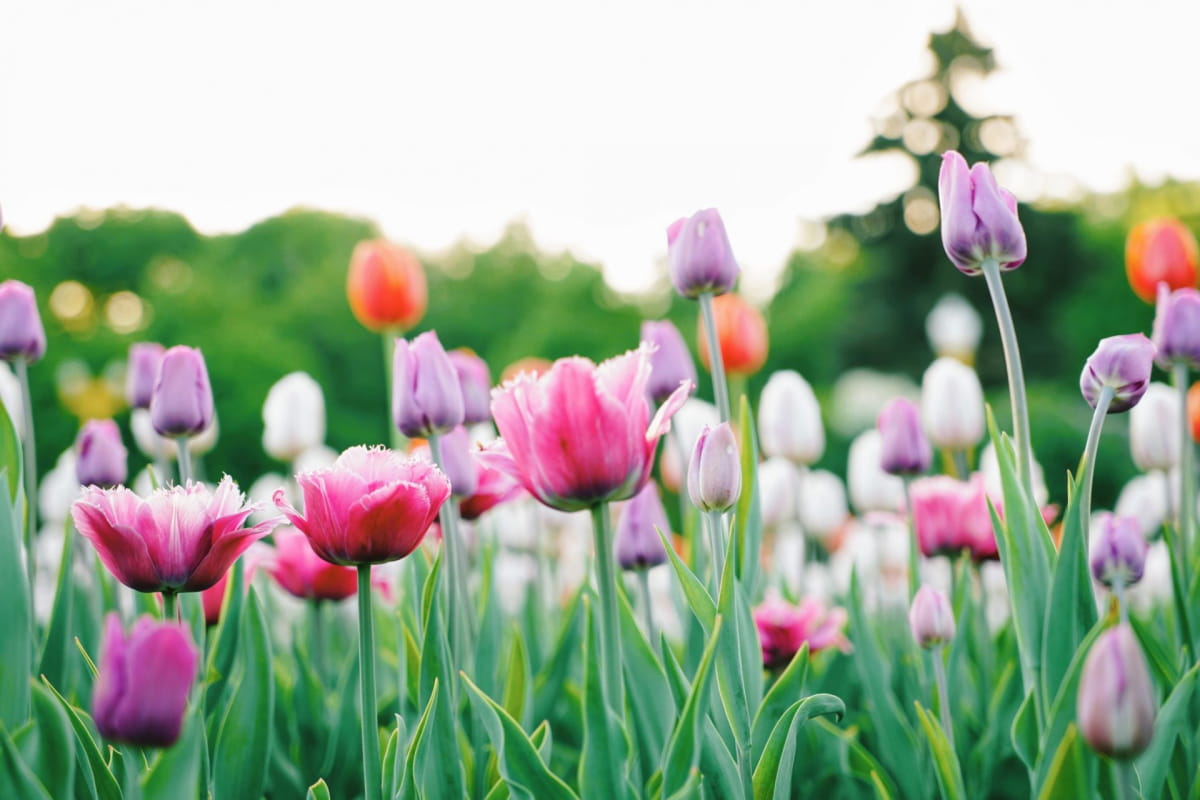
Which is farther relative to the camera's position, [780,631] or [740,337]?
[740,337]

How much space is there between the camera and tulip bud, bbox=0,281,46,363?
1.94 metres

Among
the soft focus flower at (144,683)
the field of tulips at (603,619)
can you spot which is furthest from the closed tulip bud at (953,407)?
the soft focus flower at (144,683)

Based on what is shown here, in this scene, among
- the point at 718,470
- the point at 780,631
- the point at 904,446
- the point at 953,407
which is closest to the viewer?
the point at 718,470

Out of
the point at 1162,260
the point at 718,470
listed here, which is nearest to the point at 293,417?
the point at 718,470

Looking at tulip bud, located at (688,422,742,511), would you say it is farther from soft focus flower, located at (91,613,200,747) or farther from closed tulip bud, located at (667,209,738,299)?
soft focus flower, located at (91,613,200,747)

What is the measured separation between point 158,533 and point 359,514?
0.25 meters

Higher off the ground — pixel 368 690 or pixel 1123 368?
pixel 1123 368

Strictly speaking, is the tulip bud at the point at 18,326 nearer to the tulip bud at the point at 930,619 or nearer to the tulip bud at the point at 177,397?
the tulip bud at the point at 177,397

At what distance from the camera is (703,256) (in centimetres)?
168

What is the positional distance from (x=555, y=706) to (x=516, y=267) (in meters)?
28.8

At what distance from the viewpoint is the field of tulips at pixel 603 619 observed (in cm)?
118

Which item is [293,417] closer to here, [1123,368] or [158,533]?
[158,533]

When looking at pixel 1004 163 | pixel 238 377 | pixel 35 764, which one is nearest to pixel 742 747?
pixel 35 764

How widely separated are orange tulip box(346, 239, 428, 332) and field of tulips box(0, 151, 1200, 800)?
863 millimetres
